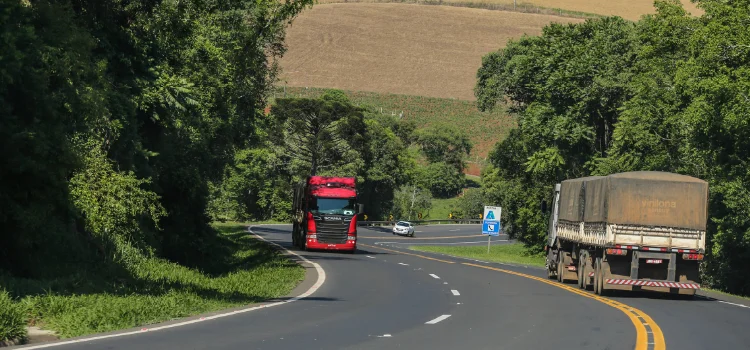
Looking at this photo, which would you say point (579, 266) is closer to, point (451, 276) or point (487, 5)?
point (451, 276)

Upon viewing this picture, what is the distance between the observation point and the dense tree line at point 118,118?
64.9ft

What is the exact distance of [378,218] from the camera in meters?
113

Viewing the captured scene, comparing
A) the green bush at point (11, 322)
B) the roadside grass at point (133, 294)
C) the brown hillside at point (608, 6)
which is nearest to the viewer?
the green bush at point (11, 322)

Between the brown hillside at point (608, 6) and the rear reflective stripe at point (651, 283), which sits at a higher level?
the brown hillside at point (608, 6)

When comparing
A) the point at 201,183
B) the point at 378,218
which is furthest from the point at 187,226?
the point at 378,218

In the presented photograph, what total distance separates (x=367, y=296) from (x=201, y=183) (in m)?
17.8

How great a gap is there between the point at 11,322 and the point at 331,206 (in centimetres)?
3550

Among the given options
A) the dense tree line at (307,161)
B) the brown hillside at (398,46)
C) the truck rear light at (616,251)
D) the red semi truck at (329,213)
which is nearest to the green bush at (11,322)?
the truck rear light at (616,251)

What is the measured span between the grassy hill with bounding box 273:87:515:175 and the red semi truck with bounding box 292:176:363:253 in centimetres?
10602

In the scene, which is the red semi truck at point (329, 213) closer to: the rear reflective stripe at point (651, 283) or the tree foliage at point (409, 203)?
the rear reflective stripe at point (651, 283)

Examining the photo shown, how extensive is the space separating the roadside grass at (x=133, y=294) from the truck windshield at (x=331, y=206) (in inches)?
635

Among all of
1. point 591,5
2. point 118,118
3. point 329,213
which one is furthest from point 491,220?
point 591,5

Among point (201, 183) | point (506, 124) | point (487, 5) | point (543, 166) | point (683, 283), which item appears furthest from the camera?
point (487, 5)

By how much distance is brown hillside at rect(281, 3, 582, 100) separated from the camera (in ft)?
527
